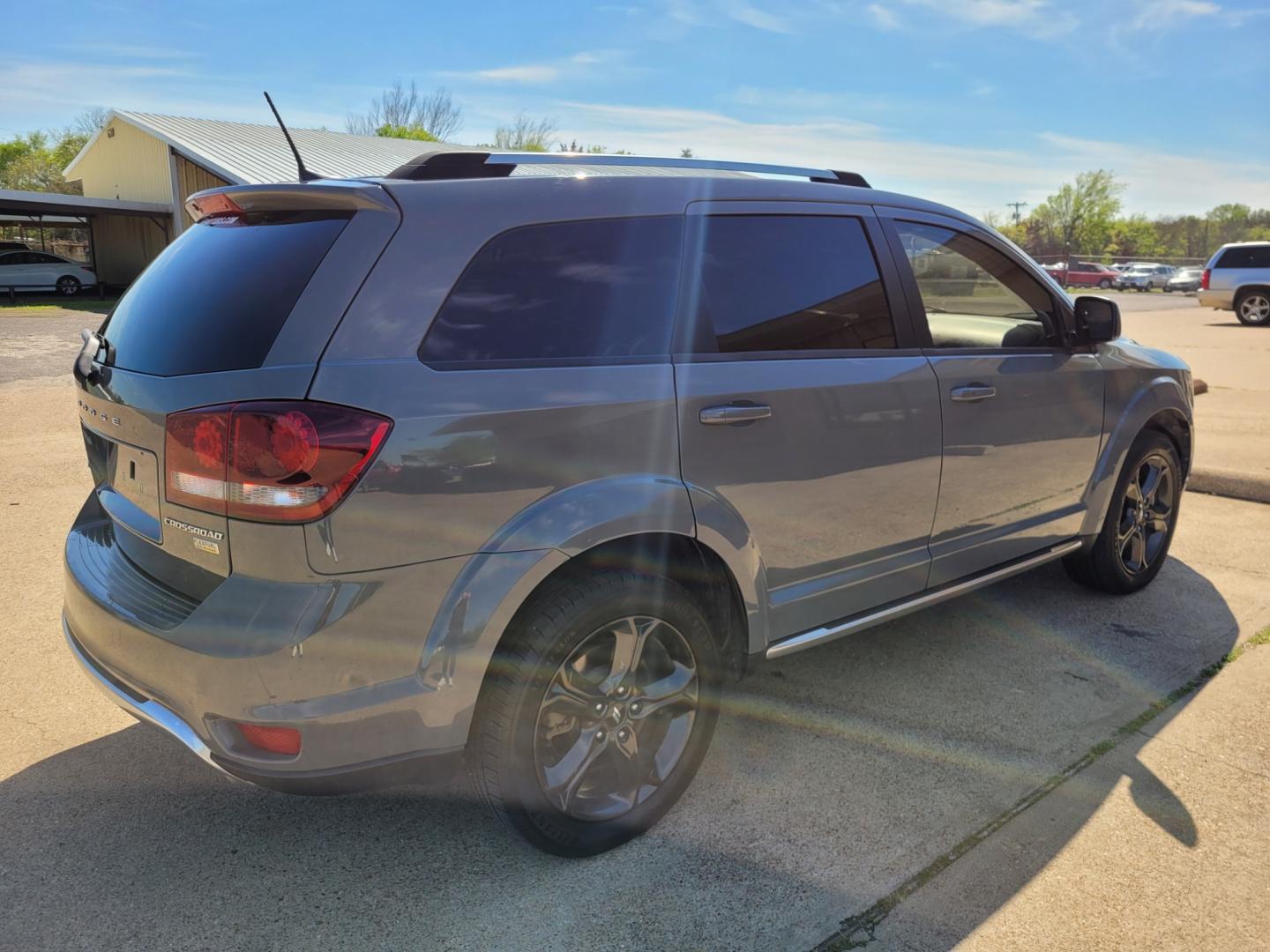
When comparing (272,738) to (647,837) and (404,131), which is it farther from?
(404,131)

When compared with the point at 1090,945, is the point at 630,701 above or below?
above

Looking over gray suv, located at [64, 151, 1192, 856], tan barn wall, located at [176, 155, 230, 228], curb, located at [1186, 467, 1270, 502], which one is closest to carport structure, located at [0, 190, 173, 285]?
tan barn wall, located at [176, 155, 230, 228]

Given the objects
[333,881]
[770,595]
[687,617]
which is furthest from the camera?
[770,595]

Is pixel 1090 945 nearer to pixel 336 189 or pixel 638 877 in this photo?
pixel 638 877

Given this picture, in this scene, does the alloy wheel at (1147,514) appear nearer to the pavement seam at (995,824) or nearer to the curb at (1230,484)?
the pavement seam at (995,824)

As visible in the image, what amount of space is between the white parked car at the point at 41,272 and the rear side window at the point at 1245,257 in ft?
106

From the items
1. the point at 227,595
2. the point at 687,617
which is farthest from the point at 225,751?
the point at 687,617

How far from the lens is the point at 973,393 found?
137 inches

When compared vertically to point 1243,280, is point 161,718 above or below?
below

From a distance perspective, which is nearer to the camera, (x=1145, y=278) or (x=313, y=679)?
(x=313, y=679)

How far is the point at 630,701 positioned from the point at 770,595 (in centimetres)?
61

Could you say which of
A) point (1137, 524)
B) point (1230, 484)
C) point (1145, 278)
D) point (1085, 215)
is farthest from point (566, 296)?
point (1085, 215)

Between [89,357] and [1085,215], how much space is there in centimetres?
10413

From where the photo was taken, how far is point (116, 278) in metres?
33.8
